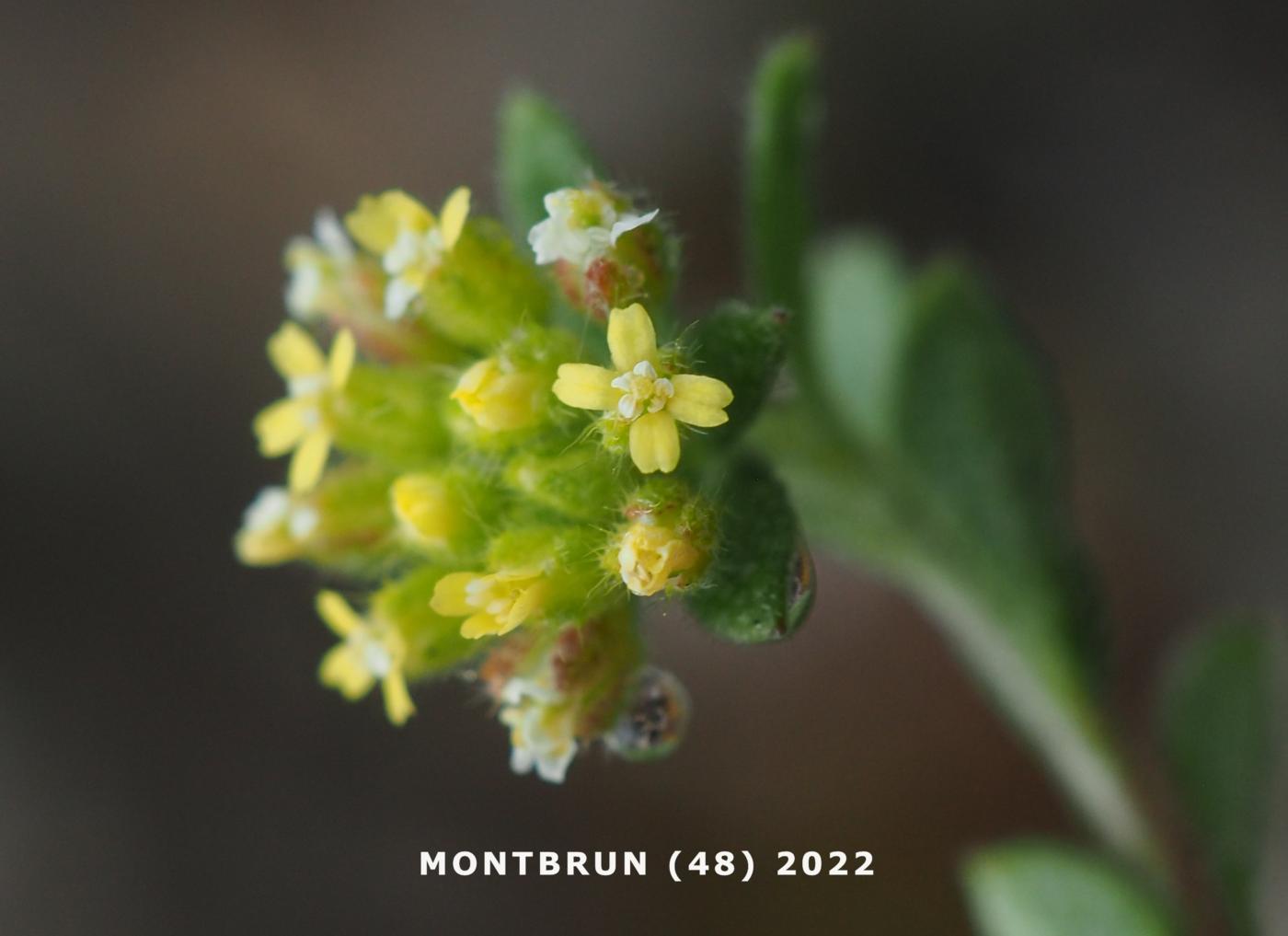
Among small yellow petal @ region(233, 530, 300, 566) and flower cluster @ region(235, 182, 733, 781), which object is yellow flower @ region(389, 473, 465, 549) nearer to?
flower cluster @ region(235, 182, 733, 781)

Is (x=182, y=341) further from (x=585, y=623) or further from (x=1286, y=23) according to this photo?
(x=1286, y=23)

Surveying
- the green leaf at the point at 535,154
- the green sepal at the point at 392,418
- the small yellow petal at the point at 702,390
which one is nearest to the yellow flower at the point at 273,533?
the green sepal at the point at 392,418

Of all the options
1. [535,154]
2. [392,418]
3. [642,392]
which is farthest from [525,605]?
[535,154]

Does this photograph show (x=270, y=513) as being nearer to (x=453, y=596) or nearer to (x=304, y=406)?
(x=304, y=406)

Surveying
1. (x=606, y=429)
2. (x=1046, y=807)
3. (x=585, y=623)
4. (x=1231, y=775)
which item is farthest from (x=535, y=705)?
(x=1046, y=807)

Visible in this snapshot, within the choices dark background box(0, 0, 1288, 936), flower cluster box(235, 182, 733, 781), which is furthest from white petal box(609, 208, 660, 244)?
dark background box(0, 0, 1288, 936)
